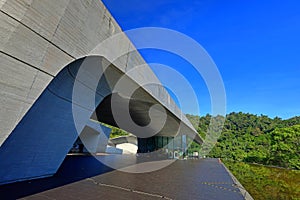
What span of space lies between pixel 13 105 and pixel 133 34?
385cm

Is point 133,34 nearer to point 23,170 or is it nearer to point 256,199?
point 23,170

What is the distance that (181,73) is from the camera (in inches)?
383

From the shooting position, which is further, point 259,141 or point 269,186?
point 259,141

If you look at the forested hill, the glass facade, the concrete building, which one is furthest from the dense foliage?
the glass facade

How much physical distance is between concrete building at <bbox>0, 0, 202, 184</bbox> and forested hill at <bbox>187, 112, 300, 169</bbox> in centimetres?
1292

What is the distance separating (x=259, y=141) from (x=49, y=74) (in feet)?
115

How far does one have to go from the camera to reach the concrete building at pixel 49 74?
8.16ft

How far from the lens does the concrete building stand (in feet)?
8.16

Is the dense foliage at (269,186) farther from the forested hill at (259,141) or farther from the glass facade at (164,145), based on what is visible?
the glass facade at (164,145)

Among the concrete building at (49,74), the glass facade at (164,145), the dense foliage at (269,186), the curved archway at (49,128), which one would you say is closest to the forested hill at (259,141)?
the glass facade at (164,145)

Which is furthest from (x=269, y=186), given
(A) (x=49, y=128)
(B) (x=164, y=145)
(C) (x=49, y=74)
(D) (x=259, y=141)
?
(D) (x=259, y=141)

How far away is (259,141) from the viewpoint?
31.2 meters

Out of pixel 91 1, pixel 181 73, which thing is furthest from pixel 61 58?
pixel 181 73

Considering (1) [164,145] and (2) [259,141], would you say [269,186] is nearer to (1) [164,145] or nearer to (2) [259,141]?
Answer: (1) [164,145]
